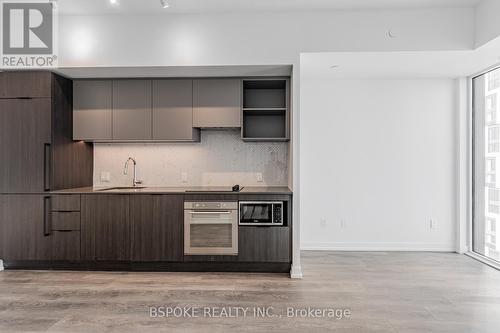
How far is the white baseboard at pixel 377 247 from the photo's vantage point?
5.12 meters

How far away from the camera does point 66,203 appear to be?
4.14 meters

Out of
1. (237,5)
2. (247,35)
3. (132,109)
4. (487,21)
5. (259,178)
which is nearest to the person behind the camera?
(487,21)

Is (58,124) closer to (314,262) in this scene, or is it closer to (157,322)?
Result: (157,322)

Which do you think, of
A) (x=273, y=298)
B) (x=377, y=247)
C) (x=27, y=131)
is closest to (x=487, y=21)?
(x=377, y=247)

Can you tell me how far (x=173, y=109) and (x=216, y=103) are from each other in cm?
53

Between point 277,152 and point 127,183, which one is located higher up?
point 277,152

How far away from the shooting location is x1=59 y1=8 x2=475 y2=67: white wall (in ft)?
12.7

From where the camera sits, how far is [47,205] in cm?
414

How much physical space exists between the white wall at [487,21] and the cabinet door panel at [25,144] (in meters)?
4.66

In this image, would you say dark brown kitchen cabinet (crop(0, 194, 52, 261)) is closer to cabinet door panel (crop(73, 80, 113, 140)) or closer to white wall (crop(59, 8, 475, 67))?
cabinet door panel (crop(73, 80, 113, 140))

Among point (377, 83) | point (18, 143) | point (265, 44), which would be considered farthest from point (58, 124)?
point (377, 83)

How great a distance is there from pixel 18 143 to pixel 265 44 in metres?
3.01

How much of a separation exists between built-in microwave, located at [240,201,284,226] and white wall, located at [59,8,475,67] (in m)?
1.54

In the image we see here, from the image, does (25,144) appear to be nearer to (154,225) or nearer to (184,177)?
(154,225)
